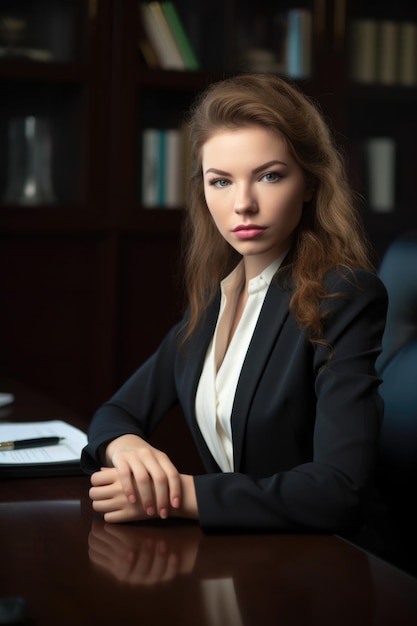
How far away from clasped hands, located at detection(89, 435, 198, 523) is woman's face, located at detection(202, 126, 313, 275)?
0.33m

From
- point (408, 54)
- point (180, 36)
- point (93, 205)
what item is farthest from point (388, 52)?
point (93, 205)

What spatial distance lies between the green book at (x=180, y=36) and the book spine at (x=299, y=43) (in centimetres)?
37

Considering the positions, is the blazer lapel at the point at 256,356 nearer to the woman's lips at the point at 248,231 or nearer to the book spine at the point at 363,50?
the woman's lips at the point at 248,231

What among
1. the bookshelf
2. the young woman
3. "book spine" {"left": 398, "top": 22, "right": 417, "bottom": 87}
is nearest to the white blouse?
the young woman

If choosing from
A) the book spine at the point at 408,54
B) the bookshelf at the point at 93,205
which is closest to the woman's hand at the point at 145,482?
the bookshelf at the point at 93,205

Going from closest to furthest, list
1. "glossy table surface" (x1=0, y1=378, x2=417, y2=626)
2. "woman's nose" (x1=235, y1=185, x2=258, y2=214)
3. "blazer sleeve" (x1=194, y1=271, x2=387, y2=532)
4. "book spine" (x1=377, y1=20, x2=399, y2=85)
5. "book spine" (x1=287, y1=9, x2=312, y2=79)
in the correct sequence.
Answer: "glossy table surface" (x1=0, y1=378, x2=417, y2=626) < "blazer sleeve" (x1=194, y1=271, x2=387, y2=532) < "woman's nose" (x1=235, y1=185, x2=258, y2=214) < "book spine" (x1=287, y1=9, x2=312, y2=79) < "book spine" (x1=377, y1=20, x2=399, y2=85)

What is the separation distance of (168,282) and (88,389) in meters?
0.47

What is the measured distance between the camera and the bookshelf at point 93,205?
10.5 feet

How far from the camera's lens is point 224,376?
1.40 meters

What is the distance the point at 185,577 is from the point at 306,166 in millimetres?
637

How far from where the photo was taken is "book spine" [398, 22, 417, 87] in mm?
3646

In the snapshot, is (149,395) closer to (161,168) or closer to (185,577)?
(185,577)

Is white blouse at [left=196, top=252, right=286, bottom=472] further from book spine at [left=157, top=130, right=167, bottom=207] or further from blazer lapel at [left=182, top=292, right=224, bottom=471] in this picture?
book spine at [left=157, top=130, right=167, bottom=207]

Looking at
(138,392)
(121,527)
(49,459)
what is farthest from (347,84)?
(121,527)
